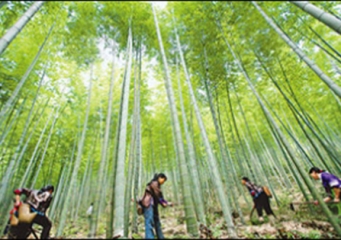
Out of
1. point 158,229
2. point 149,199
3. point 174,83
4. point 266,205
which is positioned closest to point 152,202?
point 149,199

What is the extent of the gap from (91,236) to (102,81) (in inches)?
227

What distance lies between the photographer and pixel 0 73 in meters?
3.51

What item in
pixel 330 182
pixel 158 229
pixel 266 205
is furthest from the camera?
pixel 266 205

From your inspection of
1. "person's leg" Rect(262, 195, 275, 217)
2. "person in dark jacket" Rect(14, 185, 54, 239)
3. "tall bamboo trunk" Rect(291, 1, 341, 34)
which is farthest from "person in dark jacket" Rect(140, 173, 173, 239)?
"person's leg" Rect(262, 195, 275, 217)

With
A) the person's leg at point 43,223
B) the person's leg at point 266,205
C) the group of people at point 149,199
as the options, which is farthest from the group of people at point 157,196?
the person's leg at point 266,205

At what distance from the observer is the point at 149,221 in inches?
90.3

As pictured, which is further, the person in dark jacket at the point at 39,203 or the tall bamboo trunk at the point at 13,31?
the person in dark jacket at the point at 39,203

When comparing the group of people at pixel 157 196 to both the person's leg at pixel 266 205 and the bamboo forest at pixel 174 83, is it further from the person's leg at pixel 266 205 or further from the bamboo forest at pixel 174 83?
the person's leg at pixel 266 205

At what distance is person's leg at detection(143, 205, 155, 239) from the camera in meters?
2.21

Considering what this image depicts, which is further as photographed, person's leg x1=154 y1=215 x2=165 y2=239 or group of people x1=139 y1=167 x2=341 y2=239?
person's leg x1=154 y1=215 x2=165 y2=239

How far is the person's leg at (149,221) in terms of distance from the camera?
2.21m

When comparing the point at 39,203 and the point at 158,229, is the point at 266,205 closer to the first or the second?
the point at 158,229

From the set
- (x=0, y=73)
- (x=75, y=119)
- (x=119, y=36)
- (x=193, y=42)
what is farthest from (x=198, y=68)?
(x=75, y=119)

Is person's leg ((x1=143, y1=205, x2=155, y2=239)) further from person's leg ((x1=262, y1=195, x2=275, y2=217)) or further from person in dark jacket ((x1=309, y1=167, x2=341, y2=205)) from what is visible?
person's leg ((x1=262, y1=195, x2=275, y2=217))
